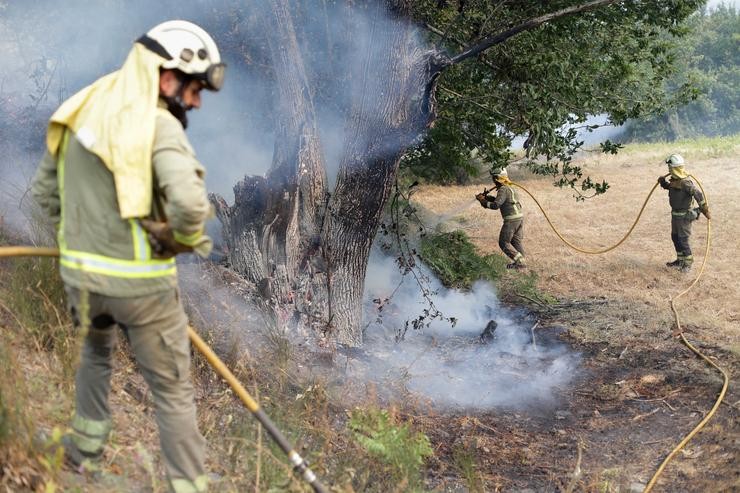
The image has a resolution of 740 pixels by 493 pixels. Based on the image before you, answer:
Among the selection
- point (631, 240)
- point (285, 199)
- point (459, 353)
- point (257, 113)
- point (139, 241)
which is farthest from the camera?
point (631, 240)

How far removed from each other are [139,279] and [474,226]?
42.2 feet

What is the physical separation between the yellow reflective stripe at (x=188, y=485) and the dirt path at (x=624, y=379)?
88.8 inches

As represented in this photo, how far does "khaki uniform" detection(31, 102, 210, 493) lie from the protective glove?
0.12ft

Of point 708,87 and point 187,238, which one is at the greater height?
point 708,87

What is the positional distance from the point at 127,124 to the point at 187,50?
0.43 metres

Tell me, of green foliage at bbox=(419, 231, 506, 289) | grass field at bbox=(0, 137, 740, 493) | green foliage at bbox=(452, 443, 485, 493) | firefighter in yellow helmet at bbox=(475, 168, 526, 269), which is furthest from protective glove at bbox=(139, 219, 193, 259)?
firefighter in yellow helmet at bbox=(475, 168, 526, 269)

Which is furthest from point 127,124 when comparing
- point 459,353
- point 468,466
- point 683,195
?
point 683,195

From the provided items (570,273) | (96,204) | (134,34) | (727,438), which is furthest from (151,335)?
(570,273)

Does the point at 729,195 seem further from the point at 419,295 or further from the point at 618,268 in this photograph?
the point at 419,295

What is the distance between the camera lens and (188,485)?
3.28 meters

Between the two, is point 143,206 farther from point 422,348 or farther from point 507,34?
point 422,348

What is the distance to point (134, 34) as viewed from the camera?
338 inches

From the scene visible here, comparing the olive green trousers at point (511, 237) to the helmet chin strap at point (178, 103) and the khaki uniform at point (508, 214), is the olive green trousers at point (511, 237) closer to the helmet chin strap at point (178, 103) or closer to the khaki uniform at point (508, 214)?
the khaki uniform at point (508, 214)

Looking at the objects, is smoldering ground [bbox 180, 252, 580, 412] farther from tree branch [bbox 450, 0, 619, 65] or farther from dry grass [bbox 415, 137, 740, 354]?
tree branch [bbox 450, 0, 619, 65]
